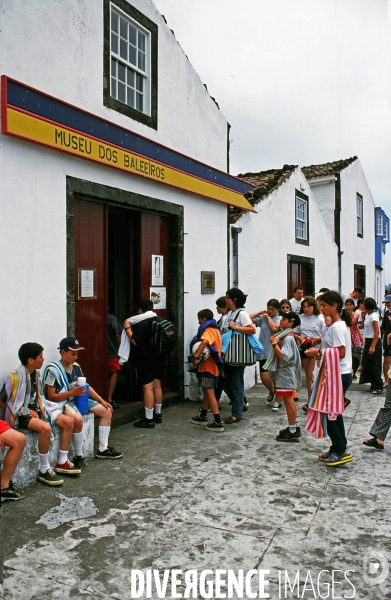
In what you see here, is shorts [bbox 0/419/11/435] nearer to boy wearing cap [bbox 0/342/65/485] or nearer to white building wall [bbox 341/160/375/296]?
boy wearing cap [bbox 0/342/65/485]

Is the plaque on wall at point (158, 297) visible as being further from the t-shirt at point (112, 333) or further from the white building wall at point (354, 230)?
the white building wall at point (354, 230)

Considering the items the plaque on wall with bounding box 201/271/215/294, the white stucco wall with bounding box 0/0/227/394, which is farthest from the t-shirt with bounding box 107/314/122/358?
the plaque on wall with bounding box 201/271/215/294

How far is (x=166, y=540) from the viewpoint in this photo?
12.2ft

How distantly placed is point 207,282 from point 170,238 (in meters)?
1.13

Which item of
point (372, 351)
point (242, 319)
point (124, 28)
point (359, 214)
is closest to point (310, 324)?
point (242, 319)

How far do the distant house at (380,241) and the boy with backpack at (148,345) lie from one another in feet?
69.2

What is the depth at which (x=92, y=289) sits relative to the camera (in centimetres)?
645

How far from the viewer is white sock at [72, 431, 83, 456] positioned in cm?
521

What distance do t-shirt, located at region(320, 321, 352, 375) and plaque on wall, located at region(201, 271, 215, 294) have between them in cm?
344

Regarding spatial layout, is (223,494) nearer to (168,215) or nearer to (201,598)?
(201,598)

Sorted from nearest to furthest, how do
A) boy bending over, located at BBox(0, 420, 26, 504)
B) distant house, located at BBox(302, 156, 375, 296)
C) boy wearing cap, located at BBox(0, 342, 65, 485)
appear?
1. boy bending over, located at BBox(0, 420, 26, 504)
2. boy wearing cap, located at BBox(0, 342, 65, 485)
3. distant house, located at BBox(302, 156, 375, 296)

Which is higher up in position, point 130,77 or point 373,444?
point 130,77

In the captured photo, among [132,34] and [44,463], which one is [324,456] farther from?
[132,34]

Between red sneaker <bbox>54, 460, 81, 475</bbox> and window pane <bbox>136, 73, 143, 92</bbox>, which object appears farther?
window pane <bbox>136, 73, 143, 92</bbox>
